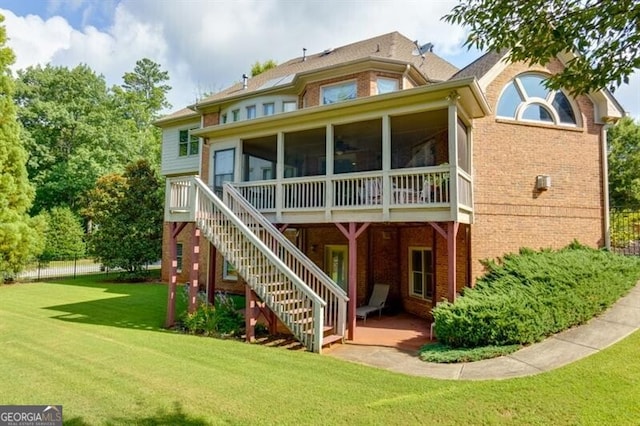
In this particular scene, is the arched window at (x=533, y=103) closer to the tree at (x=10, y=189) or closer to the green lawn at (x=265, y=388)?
the green lawn at (x=265, y=388)

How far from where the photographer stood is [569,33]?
4.07 meters

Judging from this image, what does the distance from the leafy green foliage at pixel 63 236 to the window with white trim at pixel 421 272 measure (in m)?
24.7

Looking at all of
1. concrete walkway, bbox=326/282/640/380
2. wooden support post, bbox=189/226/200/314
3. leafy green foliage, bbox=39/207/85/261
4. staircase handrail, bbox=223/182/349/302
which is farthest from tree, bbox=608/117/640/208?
leafy green foliage, bbox=39/207/85/261

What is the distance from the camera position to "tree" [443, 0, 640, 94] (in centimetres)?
392

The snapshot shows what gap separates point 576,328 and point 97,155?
35.5m

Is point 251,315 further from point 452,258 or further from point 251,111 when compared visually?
point 251,111

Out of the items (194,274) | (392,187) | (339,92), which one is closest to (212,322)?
(194,274)

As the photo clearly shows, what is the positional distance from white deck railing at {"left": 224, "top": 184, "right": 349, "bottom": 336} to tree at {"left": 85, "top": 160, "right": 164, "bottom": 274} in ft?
35.5

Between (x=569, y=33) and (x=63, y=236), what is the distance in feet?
103

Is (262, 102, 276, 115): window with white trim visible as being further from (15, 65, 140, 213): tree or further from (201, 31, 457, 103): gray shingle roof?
(15, 65, 140, 213): tree

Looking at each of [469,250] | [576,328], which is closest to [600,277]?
[576,328]

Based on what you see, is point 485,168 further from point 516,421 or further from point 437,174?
point 516,421

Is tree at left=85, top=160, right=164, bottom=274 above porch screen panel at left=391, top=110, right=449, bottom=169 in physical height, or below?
below

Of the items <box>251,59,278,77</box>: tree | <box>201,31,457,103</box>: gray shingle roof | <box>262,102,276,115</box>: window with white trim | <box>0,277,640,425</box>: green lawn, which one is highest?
<box>251,59,278,77</box>: tree
